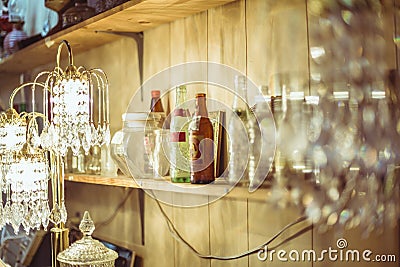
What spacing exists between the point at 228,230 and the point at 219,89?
0.37 metres

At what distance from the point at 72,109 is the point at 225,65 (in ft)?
1.35

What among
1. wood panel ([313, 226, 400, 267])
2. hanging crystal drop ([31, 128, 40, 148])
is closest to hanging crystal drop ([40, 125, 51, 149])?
hanging crystal drop ([31, 128, 40, 148])

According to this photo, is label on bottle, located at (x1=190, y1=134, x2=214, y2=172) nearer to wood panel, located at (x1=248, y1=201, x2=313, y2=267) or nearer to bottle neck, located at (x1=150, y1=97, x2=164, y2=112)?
wood panel, located at (x1=248, y1=201, x2=313, y2=267)

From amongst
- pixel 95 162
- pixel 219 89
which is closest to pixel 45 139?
pixel 219 89

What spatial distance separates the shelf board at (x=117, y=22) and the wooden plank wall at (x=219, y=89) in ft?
0.17

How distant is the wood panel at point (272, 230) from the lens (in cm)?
130

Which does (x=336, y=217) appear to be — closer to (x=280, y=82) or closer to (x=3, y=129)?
(x=280, y=82)

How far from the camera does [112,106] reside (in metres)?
2.07

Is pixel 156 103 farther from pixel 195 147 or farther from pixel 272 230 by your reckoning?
pixel 272 230

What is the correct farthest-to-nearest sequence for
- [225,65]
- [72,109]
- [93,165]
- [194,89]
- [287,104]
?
1. [93,165]
2. [194,89]
3. [225,65]
4. [72,109]
5. [287,104]

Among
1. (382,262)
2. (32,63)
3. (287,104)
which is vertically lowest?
(382,262)

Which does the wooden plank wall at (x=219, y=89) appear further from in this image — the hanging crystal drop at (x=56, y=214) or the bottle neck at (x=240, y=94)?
the hanging crystal drop at (x=56, y=214)

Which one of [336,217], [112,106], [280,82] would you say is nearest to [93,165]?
[112,106]

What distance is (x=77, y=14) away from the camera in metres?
1.91
